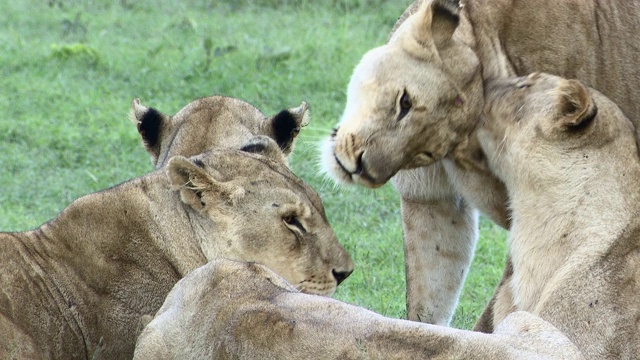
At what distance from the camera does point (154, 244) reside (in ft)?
14.6

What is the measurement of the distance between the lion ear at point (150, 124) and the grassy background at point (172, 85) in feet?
3.37

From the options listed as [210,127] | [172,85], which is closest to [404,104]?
[210,127]

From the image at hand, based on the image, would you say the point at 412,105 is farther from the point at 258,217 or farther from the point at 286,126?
the point at 286,126

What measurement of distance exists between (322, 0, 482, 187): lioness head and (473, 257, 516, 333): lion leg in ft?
1.57

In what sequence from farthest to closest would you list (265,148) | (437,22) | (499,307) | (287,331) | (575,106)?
(265,148)
(437,22)
(499,307)
(575,106)
(287,331)

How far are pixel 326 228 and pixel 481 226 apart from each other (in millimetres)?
2931

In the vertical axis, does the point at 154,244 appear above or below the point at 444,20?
below

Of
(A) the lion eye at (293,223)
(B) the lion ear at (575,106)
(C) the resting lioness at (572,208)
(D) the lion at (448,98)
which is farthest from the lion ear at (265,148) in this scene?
(B) the lion ear at (575,106)

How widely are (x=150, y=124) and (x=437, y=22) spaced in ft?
4.88

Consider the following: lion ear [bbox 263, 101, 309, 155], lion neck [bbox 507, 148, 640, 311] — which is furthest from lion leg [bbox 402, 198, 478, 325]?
lion neck [bbox 507, 148, 640, 311]

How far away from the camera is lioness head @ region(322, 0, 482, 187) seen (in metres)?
4.58

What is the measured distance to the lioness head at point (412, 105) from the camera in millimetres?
4578

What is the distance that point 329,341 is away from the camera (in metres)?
3.55

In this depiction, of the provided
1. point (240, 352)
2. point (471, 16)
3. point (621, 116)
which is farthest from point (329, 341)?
point (471, 16)
